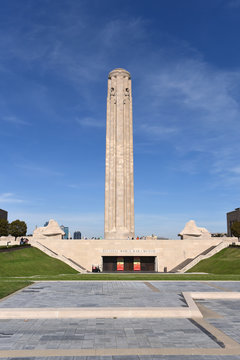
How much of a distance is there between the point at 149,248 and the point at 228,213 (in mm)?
54989

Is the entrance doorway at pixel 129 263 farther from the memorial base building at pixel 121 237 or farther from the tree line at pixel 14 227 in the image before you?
the tree line at pixel 14 227

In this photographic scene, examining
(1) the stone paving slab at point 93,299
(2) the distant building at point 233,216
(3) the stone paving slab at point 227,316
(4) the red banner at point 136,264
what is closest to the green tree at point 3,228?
(4) the red banner at point 136,264

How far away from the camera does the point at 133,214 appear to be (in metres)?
70.1

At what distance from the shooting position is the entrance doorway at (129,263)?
2356 inches

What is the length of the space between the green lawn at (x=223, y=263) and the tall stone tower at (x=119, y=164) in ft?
69.1

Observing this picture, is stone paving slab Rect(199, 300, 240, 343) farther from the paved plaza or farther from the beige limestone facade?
the beige limestone facade

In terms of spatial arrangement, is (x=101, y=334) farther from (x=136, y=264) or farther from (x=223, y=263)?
(x=136, y=264)

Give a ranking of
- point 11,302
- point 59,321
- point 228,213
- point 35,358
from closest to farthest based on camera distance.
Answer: point 35,358 → point 59,321 → point 11,302 → point 228,213

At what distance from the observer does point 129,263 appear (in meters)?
60.1

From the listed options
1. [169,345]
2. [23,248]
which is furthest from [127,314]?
[23,248]

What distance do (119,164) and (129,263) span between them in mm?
21996

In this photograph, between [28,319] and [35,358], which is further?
[28,319]

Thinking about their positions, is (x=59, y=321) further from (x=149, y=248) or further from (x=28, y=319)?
(x=149, y=248)

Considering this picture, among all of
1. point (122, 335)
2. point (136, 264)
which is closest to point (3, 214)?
point (136, 264)
